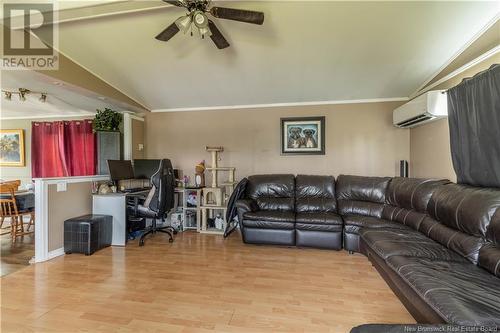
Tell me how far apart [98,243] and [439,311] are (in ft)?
12.3

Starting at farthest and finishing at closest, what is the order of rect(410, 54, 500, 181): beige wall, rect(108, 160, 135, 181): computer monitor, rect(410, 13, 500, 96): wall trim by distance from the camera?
rect(108, 160, 135, 181): computer monitor → rect(410, 54, 500, 181): beige wall → rect(410, 13, 500, 96): wall trim

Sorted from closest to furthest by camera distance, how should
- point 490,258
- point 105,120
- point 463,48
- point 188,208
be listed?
point 490,258 < point 463,48 < point 105,120 < point 188,208

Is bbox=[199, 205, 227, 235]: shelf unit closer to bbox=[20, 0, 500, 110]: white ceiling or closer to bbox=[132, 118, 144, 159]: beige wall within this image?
bbox=[132, 118, 144, 159]: beige wall

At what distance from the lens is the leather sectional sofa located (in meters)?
1.48

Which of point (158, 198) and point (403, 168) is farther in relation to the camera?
point (403, 168)

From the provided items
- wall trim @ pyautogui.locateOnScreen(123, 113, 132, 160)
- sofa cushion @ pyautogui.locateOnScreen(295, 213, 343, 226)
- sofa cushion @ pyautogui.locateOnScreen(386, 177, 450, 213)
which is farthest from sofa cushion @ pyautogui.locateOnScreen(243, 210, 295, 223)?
wall trim @ pyautogui.locateOnScreen(123, 113, 132, 160)

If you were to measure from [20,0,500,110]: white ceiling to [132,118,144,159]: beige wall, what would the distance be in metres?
0.70

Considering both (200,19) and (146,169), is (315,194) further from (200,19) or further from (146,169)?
(146,169)

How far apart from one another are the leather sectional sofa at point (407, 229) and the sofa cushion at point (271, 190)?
16mm

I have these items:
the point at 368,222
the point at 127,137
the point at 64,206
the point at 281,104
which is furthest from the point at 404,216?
the point at 127,137

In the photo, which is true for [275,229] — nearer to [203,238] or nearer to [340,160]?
[203,238]

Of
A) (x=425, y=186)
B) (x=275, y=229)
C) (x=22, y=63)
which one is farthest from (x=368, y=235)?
(x=22, y=63)

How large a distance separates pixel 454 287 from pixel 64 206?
4.23m

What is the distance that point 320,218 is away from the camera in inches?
134
